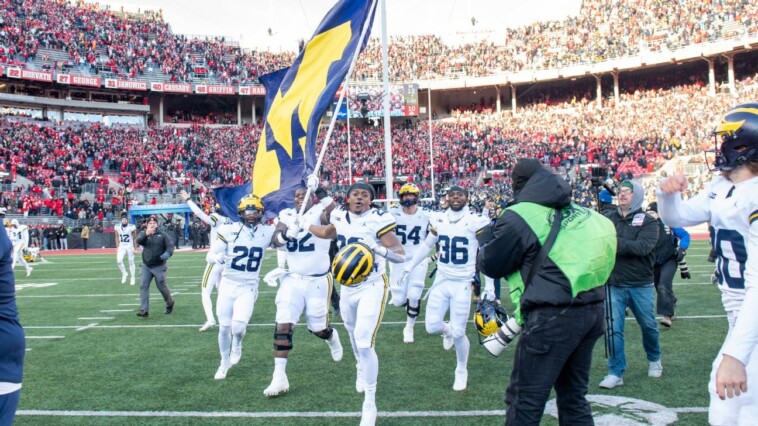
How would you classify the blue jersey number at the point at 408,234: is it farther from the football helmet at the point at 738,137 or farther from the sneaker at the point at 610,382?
the football helmet at the point at 738,137

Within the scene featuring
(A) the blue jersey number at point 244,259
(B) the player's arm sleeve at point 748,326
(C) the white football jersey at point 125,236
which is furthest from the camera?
(C) the white football jersey at point 125,236

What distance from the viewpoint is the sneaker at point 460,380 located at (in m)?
5.92

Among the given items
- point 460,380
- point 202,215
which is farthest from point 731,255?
point 202,215

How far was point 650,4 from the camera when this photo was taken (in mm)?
45656

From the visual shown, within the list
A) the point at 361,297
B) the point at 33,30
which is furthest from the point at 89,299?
the point at 33,30

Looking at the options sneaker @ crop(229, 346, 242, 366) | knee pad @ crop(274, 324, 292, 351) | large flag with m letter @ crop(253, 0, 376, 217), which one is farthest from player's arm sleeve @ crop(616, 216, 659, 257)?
sneaker @ crop(229, 346, 242, 366)

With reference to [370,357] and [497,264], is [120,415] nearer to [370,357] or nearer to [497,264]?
[370,357]

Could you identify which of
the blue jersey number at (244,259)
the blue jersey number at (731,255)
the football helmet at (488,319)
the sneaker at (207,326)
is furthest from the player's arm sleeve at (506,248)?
the sneaker at (207,326)

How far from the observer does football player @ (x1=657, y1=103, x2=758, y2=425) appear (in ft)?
8.71

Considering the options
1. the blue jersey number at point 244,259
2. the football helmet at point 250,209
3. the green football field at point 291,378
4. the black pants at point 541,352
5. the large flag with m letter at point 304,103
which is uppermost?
the large flag with m letter at point 304,103

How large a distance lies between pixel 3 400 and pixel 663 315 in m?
8.26

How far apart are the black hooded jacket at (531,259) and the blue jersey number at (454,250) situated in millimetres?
3365

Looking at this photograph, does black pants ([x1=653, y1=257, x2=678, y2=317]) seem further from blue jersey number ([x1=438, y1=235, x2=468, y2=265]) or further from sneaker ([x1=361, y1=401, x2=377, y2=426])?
sneaker ([x1=361, y1=401, x2=377, y2=426])

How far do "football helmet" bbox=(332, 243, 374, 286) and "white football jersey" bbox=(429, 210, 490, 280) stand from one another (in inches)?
63.4
